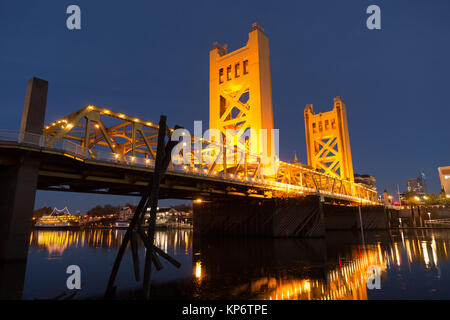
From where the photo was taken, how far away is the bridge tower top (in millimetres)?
49219

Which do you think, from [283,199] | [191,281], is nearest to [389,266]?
[191,281]

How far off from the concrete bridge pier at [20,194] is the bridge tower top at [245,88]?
3424 centimetres

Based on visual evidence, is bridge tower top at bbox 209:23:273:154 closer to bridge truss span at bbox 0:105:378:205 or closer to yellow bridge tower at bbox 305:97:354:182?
bridge truss span at bbox 0:105:378:205

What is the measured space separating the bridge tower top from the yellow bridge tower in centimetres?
4380

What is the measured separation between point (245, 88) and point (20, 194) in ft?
147

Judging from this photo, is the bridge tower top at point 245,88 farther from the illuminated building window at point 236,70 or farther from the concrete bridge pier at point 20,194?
the concrete bridge pier at point 20,194

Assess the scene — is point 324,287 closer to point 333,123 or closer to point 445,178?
point 333,123

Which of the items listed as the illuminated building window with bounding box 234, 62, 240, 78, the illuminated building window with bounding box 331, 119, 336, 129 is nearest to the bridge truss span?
the illuminated building window with bounding box 234, 62, 240, 78

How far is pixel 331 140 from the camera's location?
298 ft

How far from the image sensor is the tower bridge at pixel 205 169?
55.4 feet

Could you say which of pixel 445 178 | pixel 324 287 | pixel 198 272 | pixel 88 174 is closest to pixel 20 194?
pixel 88 174

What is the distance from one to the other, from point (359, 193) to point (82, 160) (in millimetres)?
79832

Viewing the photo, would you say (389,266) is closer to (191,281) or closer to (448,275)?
(448,275)
